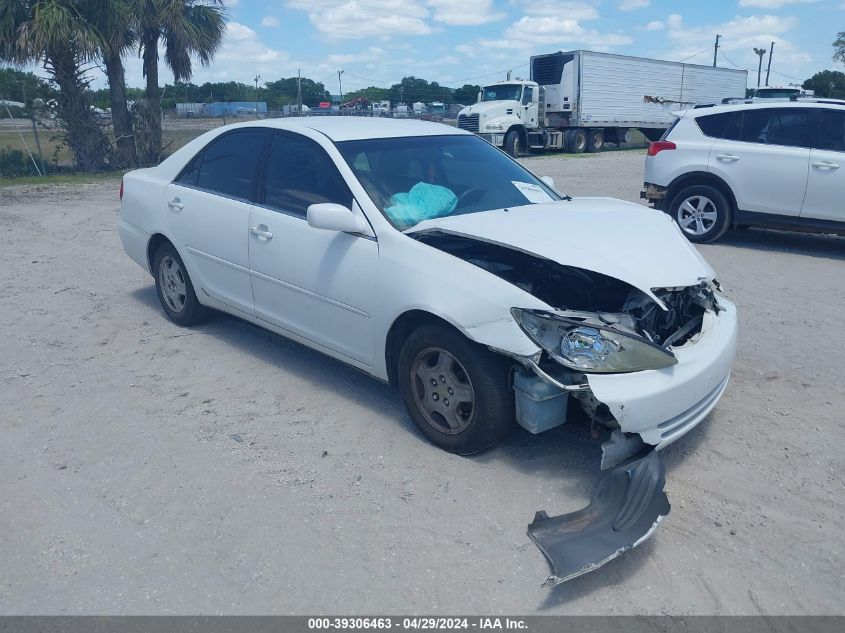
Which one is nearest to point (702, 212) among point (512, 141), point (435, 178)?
point (435, 178)

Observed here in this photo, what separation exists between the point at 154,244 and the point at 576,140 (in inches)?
1012

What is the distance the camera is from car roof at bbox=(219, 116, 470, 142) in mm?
4930

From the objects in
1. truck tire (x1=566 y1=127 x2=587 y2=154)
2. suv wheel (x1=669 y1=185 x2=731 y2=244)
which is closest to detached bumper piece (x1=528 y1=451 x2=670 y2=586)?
suv wheel (x1=669 y1=185 x2=731 y2=244)

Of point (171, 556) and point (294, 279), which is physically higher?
point (294, 279)

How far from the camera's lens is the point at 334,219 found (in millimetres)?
4223

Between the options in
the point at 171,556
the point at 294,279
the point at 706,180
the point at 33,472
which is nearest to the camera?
the point at 171,556

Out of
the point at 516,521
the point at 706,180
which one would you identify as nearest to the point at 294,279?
the point at 516,521

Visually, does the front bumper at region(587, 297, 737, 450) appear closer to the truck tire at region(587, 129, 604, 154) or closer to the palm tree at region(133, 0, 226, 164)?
the palm tree at region(133, 0, 226, 164)

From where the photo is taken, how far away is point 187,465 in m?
3.94

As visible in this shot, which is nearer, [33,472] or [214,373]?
[33,472]

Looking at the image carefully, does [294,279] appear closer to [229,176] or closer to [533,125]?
[229,176]

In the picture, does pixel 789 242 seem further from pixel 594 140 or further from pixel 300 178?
pixel 594 140

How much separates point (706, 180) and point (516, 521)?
23.4 feet

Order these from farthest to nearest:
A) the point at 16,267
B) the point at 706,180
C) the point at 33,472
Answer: the point at 706,180 → the point at 16,267 → the point at 33,472
